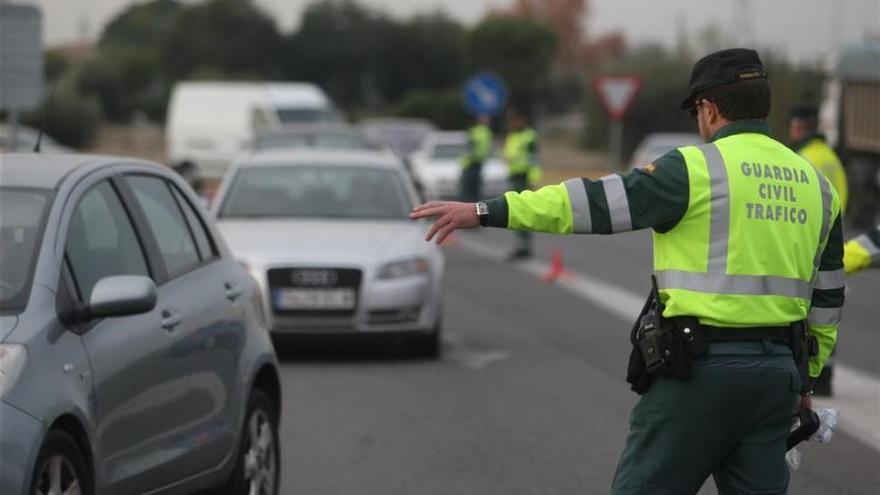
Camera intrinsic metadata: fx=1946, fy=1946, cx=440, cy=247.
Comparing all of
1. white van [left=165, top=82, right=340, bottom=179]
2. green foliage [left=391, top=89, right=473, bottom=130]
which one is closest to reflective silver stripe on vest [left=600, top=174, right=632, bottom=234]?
white van [left=165, top=82, right=340, bottom=179]

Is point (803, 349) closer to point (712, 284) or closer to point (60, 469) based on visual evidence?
point (712, 284)

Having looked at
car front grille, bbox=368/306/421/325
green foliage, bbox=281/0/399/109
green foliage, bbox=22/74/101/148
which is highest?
car front grille, bbox=368/306/421/325

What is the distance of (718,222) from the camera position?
5.45 metres

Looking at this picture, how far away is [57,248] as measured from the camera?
6.32m

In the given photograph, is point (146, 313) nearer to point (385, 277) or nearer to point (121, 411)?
point (121, 411)

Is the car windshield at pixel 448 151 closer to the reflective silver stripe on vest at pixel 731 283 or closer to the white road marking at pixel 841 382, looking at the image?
the white road marking at pixel 841 382

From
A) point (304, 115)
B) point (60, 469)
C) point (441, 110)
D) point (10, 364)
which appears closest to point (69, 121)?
point (304, 115)

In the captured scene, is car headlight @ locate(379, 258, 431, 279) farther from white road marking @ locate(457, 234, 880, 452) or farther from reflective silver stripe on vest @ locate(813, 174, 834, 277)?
reflective silver stripe on vest @ locate(813, 174, 834, 277)

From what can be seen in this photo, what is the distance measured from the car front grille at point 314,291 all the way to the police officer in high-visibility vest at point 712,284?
8188 mm

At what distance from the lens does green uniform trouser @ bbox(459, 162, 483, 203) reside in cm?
3384

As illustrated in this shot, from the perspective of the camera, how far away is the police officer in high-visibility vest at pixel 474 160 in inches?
1320

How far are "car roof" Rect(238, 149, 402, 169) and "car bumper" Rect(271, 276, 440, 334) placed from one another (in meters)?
2.16

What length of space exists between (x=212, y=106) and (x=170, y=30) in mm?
54222

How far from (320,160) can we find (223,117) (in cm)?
2895
